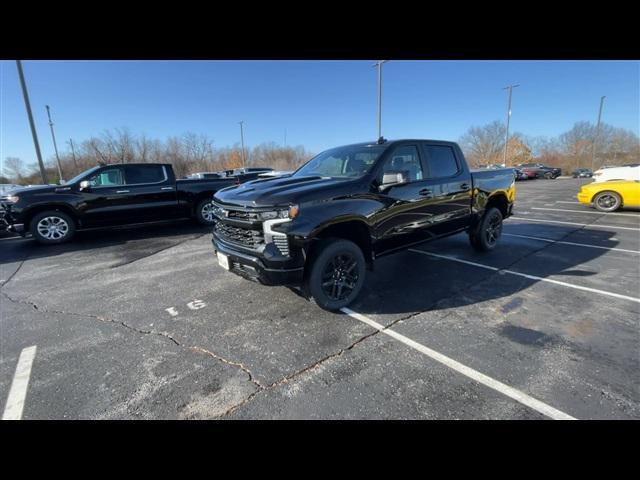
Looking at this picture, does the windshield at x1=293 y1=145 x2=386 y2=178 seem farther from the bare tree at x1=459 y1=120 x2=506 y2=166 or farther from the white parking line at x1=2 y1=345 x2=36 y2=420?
the bare tree at x1=459 y1=120 x2=506 y2=166

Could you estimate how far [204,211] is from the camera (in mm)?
8812

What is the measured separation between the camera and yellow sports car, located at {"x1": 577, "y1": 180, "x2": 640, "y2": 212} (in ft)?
32.8

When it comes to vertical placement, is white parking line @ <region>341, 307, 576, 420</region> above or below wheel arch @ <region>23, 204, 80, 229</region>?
below

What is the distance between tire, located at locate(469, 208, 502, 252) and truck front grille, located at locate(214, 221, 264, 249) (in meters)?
4.31

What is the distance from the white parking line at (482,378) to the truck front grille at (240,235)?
5.02 ft

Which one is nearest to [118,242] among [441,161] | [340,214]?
[340,214]

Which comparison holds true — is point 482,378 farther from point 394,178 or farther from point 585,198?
point 585,198

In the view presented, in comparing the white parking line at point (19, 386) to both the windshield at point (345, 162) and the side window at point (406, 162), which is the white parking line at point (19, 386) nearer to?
the windshield at point (345, 162)

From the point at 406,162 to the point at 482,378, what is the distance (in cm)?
288

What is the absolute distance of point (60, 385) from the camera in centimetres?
242

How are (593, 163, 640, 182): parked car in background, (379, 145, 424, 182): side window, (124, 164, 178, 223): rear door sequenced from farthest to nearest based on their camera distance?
(593, 163, 640, 182): parked car in background
(124, 164, 178, 223): rear door
(379, 145, 424, 182): side window

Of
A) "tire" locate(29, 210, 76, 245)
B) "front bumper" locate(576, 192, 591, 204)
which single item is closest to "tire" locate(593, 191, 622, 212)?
"front bumper" locate(576, 192, 591, 204)

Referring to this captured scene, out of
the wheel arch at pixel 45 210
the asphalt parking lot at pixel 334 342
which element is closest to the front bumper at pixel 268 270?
the asphalt parking lot at pixel 334 342
